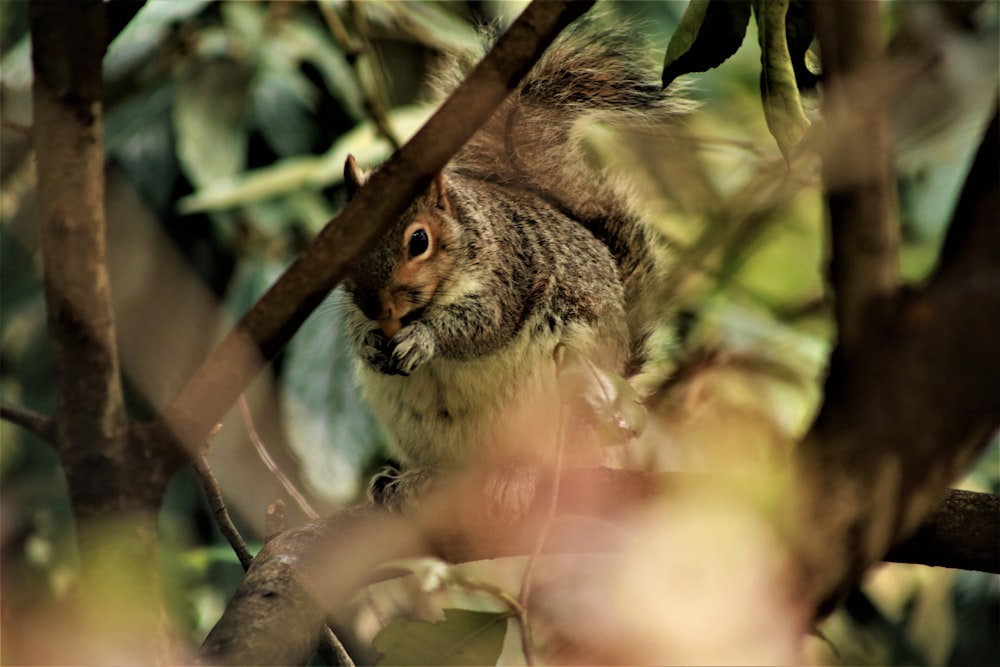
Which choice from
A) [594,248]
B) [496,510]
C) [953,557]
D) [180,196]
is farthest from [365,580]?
[180,196]

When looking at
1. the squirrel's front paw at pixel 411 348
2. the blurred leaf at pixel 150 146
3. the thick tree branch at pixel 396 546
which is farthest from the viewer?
the blurred leaf at pixel 150 146

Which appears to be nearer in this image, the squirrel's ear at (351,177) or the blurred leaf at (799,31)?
the blurred leaf at (799,31)

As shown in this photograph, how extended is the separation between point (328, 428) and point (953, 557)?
54.0 inches

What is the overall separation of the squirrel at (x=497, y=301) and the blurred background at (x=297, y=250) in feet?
0.28

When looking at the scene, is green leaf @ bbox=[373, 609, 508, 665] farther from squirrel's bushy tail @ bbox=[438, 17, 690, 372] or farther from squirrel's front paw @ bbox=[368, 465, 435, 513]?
squirrel's bushy tail @ bbox=[438, 17, 690, 372]

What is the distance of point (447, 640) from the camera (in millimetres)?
979

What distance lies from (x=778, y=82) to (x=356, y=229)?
41 centimetres

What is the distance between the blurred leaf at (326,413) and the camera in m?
2.14

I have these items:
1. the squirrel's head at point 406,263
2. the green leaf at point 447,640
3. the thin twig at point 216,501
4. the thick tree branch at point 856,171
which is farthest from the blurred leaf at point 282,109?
the thick tree branch at point 856,171

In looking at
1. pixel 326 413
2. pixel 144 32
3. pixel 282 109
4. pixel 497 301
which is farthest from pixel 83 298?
pixel 282 109

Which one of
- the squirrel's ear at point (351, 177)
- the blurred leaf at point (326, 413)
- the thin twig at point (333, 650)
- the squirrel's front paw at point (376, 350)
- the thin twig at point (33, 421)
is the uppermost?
the thin twig at point (33, 421)

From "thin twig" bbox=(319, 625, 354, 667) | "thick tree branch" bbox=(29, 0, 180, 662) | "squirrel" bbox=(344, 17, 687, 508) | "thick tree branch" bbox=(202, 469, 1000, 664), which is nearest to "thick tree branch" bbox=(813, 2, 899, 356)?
"thick tree branch" bbox=(202, 469, 1000, 664)

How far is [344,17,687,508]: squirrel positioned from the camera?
5.45 ft

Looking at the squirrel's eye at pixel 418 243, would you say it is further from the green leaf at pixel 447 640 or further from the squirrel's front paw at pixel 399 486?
the green leaf at pixel 447 640
